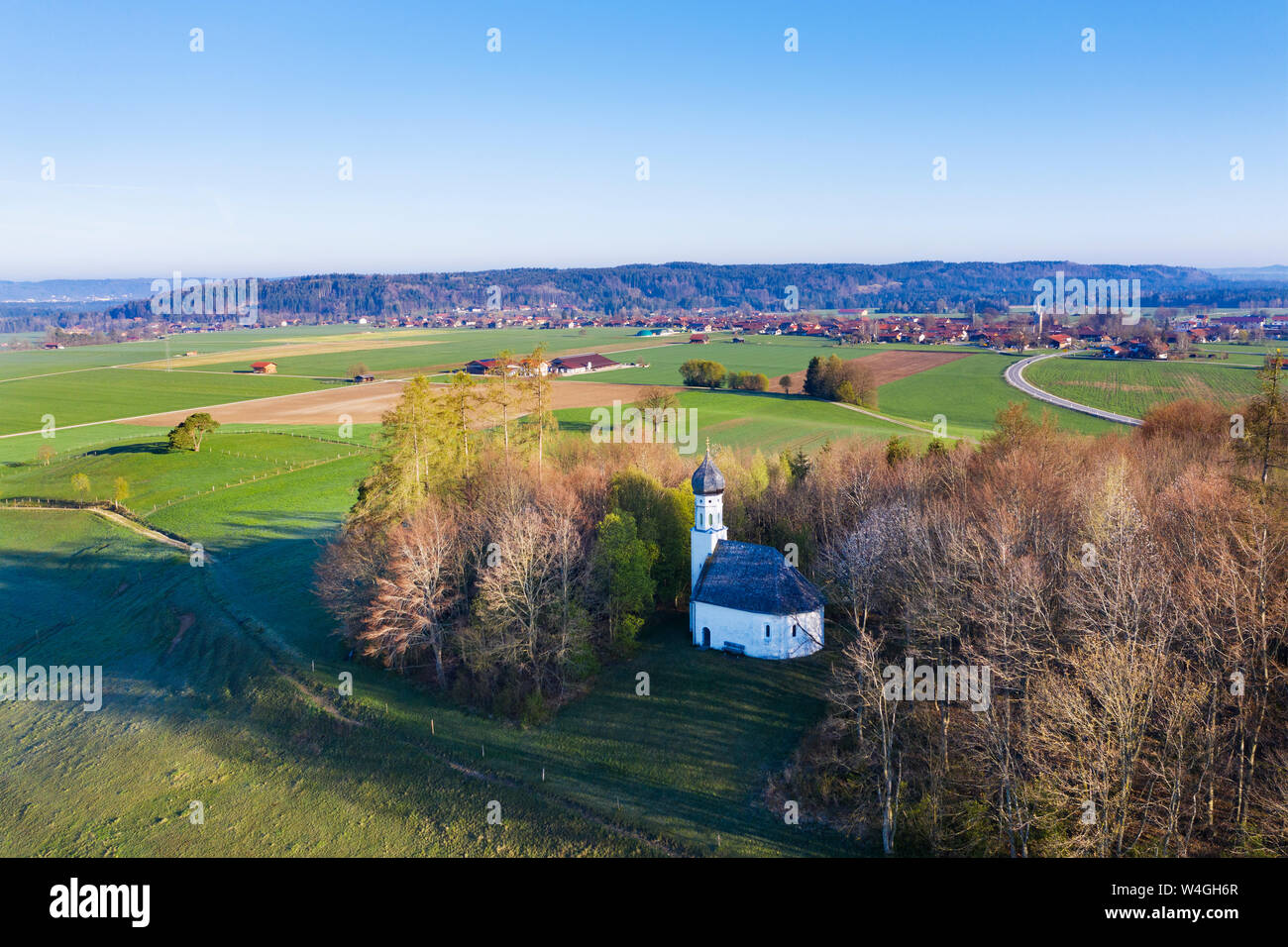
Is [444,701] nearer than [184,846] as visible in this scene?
No

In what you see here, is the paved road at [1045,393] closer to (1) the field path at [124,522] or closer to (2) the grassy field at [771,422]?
(2) the grassy field at [771,422]

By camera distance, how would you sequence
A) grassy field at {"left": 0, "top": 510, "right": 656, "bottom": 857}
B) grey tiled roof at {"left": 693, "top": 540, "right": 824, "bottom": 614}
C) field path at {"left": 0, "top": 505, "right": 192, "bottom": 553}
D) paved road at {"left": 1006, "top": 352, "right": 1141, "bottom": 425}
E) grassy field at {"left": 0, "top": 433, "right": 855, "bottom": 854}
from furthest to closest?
paved road at {"left": 1006, "top": 352, "right": 1141, "bottom": 425}, field path at {"left": 0, "top": 505, "right": 192, "bottom": 553}, grey tiled roof at {"left": 693, "top": 540, "right": 824, "bottom": 614}, grassy field at {"left": 0, "top": 510, "right": 656, "bottom": 857}, grassy field at {"left": 0, "top": 433, "right": 855, "bottom": 854}

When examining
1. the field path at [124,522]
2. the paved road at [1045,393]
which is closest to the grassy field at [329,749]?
the field path at [124,522]

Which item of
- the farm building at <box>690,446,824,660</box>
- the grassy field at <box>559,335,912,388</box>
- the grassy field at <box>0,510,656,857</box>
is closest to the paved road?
the grassy field at <box>559,335,912,388</box>

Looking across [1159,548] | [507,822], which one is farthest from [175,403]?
[1159,548]

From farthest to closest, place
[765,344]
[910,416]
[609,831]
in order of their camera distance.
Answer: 1. [765,344]
2. [910,416]
3. [609,831]

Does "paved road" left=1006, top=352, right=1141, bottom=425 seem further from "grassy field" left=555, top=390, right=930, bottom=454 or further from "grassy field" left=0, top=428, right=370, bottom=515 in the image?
"grassy field" left=0, top=428, right=370, bottom=515

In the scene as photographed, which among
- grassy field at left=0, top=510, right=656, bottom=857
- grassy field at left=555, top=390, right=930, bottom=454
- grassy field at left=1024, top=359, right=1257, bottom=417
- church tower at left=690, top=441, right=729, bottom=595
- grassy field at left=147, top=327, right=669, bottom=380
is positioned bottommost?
grassy field at left=0, top=510, right=656, bottom=857

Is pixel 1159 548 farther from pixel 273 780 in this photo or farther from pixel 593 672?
pixel 273 780
